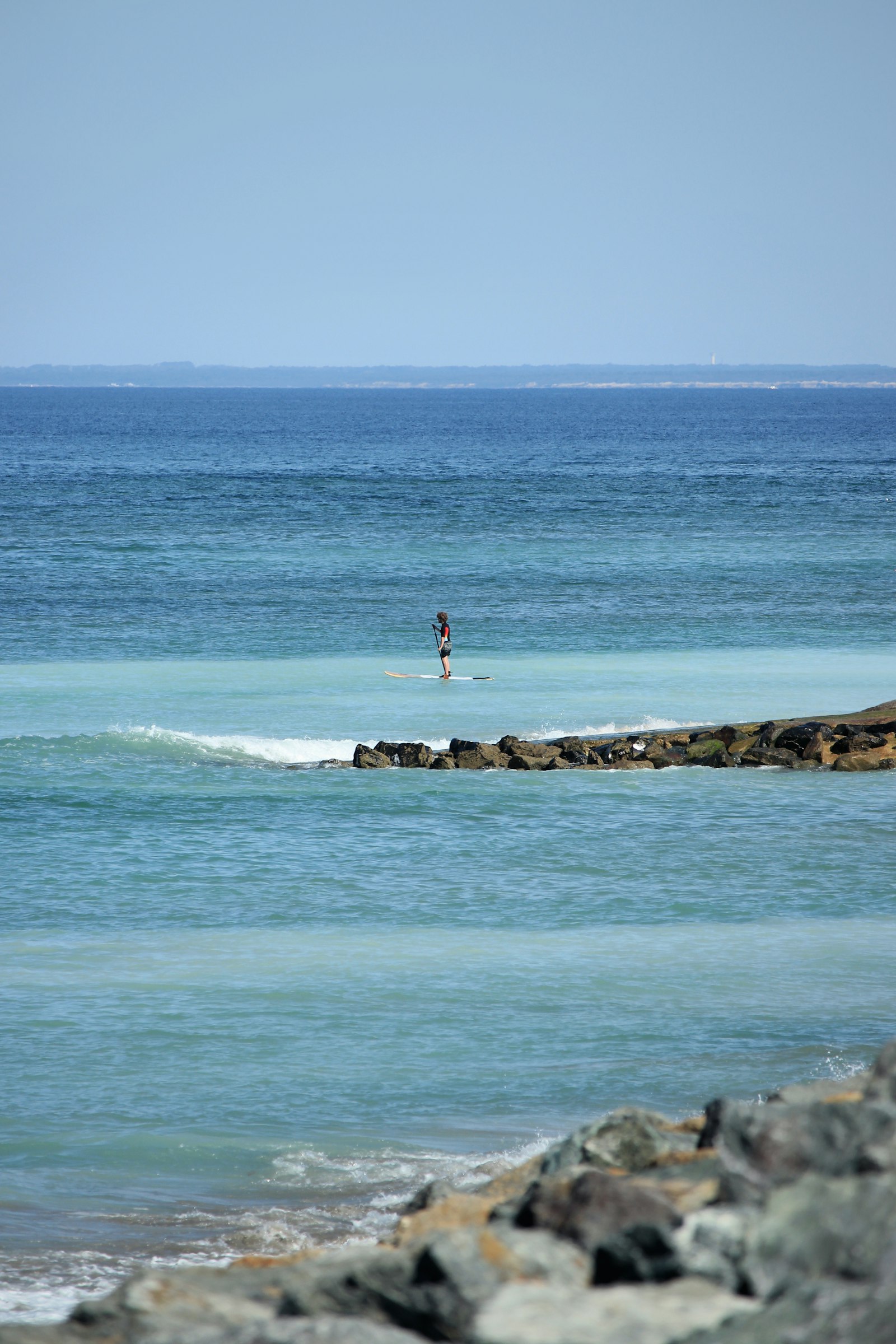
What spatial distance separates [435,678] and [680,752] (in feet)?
28.6

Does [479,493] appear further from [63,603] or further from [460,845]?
[460,845]

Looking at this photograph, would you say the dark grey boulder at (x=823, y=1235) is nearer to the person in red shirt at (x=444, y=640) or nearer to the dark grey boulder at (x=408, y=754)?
the dark grey boulder at (x=408, y=754)

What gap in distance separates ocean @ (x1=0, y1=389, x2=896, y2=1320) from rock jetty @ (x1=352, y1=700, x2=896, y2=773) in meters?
0.61

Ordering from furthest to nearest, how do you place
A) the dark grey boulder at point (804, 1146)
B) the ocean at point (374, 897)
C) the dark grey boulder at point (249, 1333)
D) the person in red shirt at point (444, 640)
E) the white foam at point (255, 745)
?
the person in red shirt at point (444, 640) < the white foam at point (255, 745) < the ocean at point (374, 897) < the dark grey boulder at point (804, 1146) < the dark grey boulder at point (249, 1333)

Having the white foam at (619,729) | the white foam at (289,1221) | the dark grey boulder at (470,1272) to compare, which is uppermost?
the dark grey boulder at (470,1272)

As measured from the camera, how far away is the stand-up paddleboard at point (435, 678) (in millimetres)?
30234

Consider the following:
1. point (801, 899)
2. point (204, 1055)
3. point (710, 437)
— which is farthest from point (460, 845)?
point (710, 437)

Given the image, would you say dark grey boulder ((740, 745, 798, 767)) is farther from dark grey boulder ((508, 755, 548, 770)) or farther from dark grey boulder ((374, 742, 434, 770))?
dark grey boulder ((374, 742, 434, 770))

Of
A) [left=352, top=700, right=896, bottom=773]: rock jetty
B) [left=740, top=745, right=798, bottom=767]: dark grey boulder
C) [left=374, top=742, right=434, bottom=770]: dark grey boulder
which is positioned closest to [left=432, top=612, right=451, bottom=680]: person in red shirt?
[left=352, top=700, right=896, bottom=773]: rock jetty

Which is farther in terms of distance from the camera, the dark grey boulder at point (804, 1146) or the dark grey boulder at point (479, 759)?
the dark grey boulder at point (479, 759)

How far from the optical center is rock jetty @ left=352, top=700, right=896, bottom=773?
22156mm

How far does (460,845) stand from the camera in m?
18.3

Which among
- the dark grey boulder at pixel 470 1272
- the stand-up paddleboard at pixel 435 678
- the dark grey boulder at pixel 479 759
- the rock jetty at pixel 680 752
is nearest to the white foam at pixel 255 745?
the rock jetty at pixel 680 752

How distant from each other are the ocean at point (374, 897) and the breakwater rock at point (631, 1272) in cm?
227
